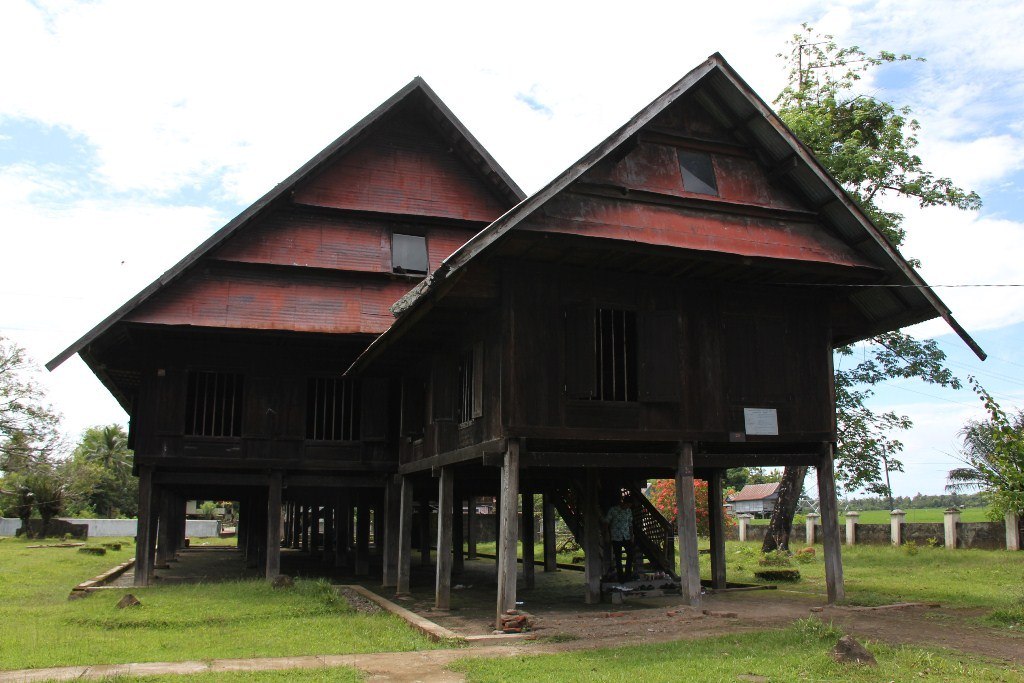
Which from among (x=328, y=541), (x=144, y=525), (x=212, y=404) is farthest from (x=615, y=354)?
(x=328, y=541)

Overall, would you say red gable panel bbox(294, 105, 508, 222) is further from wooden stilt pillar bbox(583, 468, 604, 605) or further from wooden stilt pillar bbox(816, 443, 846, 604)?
wooden stilt pillar bbox(816, 443, 846, 604)

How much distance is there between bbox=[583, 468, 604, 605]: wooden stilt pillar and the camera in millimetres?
15289

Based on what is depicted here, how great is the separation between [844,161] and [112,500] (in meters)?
62.3

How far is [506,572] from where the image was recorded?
11688 millimetres

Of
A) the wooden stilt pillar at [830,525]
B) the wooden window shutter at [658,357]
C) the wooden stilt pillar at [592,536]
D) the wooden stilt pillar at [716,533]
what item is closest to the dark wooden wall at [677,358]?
the wooden window shutter at [658,357]

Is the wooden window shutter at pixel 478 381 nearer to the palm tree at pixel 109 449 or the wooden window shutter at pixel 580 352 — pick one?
the wooden window shutter at pixel 580 352

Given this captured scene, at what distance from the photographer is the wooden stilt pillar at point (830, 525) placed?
14.0 m

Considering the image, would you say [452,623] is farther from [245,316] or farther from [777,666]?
[245,316]

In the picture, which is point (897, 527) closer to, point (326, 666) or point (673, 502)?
point (673, 502)

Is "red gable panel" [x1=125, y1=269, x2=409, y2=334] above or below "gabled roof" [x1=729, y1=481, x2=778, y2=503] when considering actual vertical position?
above

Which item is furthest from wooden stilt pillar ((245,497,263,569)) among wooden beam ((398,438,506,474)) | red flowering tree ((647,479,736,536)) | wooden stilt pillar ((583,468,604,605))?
red flowering tree ((647,479,736,536))

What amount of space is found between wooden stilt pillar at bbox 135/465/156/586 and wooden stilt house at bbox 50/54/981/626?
2.7 inches

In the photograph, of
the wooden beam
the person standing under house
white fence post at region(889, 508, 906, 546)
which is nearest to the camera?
the wooden beam

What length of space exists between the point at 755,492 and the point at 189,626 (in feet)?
259
